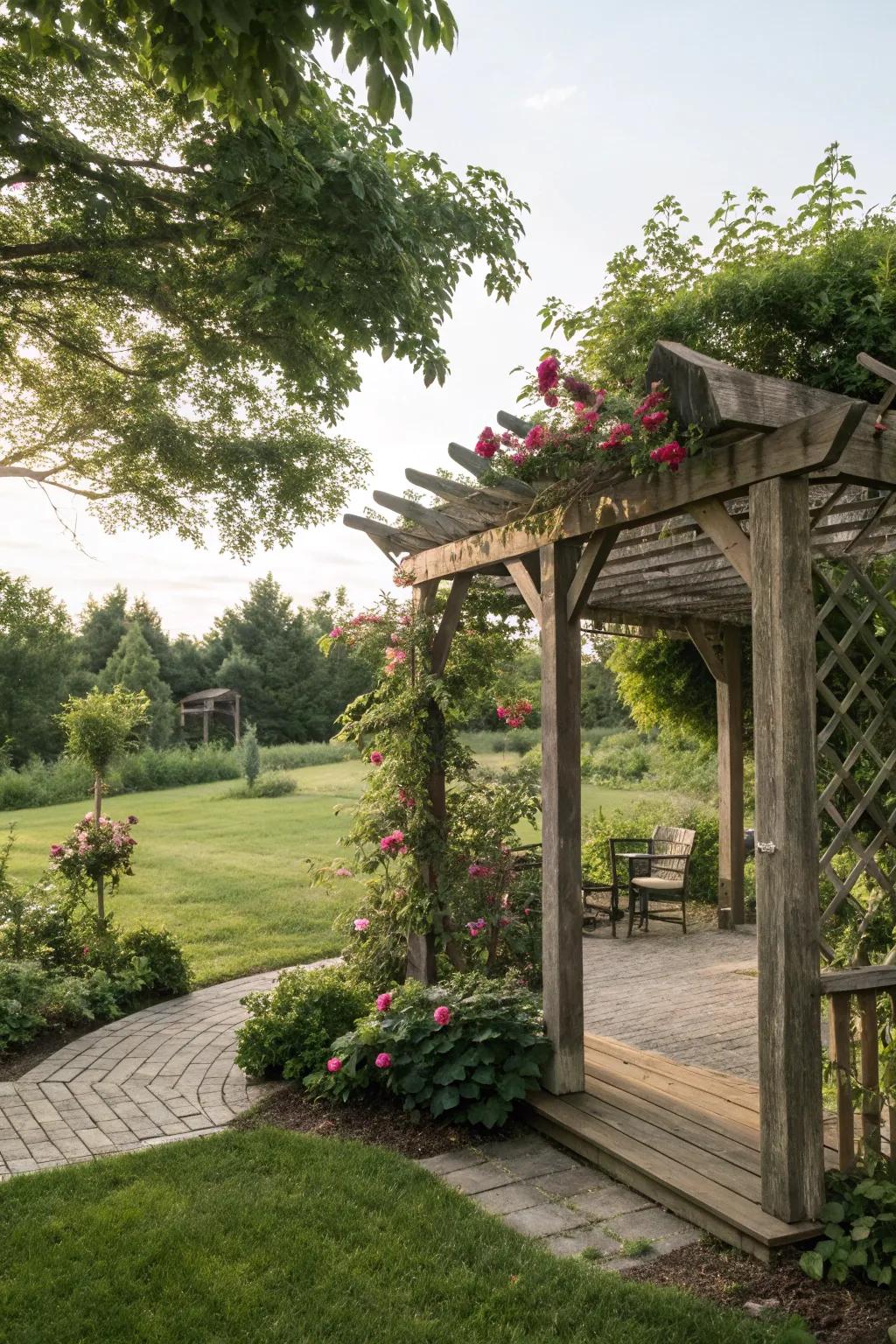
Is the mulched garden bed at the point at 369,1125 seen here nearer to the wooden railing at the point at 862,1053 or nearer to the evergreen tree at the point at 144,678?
the wooden railing at the point at 862,1053

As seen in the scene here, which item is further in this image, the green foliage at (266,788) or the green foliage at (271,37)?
the green foliage at (266,788)

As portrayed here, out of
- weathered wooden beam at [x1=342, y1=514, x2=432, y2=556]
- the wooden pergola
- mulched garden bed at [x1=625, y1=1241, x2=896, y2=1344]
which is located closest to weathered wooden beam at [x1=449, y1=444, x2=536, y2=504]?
the wooden pergola

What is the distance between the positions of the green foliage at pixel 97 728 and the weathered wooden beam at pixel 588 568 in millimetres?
4266

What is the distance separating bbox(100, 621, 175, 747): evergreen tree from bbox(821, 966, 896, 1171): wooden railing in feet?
88.1

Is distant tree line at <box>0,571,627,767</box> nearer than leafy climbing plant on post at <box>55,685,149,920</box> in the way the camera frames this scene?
No

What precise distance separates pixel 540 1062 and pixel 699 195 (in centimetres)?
785

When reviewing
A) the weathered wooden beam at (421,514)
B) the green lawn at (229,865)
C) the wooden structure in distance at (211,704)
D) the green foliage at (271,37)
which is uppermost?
the green foliage at (271,37)

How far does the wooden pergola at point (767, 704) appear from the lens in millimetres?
2904

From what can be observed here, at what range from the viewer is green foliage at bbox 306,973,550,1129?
391cm

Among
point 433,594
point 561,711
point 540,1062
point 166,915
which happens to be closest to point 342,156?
point 433,594

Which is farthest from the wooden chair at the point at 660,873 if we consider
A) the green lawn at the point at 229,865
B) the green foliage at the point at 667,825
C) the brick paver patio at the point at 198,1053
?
the green lawn at the point at 229,865

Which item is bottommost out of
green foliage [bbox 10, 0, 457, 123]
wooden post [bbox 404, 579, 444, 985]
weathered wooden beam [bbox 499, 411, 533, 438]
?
wooden post [bbox 404, 579, 444, 985]

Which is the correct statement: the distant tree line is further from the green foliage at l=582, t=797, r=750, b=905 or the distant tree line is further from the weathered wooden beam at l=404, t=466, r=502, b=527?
the weathered wooden beam at l=404, t=466, r=502, b=527

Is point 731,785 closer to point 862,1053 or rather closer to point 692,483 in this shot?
point 862,1053
